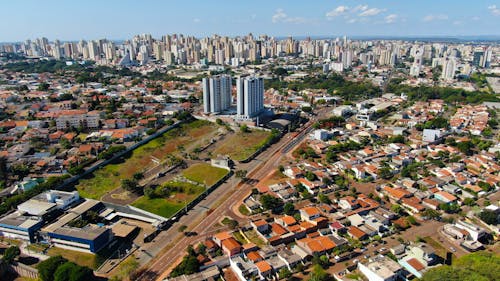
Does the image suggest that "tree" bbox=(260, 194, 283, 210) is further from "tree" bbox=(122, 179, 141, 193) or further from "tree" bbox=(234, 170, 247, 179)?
"tree" bbox=(122, 179, 141, 193)

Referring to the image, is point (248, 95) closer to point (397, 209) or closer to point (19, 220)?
point (397, 209)

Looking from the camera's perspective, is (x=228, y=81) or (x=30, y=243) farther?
(x=228, y=81)

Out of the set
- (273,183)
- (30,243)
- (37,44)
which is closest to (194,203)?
(273,183)

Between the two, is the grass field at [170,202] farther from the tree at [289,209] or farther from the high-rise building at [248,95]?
the high-rise building at [248,95]

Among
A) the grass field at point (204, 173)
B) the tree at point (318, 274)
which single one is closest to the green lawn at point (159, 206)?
the grass field at point (204, 173)

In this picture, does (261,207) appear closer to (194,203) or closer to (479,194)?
(194,203)

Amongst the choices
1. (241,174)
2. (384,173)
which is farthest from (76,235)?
(384,173)
